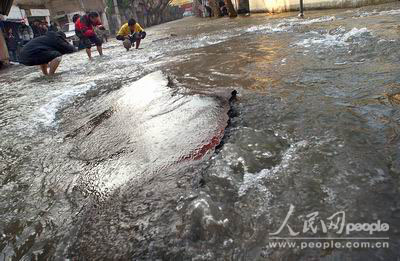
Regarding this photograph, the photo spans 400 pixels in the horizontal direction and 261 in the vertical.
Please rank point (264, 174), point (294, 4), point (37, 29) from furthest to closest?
point (37, 29) → point (294, 4) → point (264, 174)

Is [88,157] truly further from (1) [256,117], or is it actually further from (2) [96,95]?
(2) [96,95]

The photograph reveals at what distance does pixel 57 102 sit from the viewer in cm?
474

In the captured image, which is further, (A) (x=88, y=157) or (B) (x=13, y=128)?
(B) (x=13, y=128)

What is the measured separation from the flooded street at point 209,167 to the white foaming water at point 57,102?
0.18ft

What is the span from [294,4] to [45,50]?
11454mm

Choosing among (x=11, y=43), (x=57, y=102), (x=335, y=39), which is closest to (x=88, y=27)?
(x=57, y=102)

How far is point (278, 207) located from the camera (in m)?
1.70

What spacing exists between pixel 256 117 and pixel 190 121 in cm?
62

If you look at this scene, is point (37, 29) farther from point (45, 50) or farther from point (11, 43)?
point (45, 50)

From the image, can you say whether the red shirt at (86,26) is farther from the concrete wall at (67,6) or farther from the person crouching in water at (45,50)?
the concrete wall at (67,6)

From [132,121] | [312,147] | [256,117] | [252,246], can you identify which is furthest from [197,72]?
[252,246]

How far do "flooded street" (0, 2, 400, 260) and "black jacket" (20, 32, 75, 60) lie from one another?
133 inches

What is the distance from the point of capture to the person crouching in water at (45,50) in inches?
283

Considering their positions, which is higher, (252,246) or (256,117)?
(256,117)
